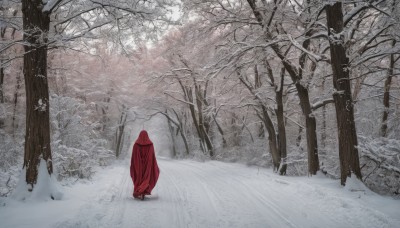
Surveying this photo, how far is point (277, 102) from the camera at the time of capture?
1451 cm

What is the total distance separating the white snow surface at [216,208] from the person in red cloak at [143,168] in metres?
0.37

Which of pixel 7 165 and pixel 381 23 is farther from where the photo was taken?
pixel 7 165

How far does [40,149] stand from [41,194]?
1.07 meters

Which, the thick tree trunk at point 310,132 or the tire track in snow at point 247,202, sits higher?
the thick tree trunk at point 310,132

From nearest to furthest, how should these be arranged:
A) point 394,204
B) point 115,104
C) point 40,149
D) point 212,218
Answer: point 212,218 → point 394,204 → point 40,149 → point 115,104

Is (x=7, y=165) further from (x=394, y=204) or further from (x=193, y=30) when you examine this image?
(x=394, y=204)

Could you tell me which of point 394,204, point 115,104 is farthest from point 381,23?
point 115,104

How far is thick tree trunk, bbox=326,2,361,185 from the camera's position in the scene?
8586mm

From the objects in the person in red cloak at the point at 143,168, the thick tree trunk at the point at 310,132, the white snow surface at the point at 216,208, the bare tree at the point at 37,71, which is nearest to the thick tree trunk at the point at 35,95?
the bare tree at the point at 37,71

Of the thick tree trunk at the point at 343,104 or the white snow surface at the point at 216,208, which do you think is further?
the thick tree trunk at the point at 343,104

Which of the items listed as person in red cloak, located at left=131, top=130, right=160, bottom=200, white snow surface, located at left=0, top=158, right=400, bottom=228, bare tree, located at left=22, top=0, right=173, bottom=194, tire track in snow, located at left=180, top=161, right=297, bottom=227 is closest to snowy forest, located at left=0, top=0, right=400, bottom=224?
bare tree, located at left=22, top=0, right=173, bottom=194

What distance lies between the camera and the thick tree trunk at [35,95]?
741 cm

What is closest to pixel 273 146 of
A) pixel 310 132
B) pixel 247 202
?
pixel 310 132

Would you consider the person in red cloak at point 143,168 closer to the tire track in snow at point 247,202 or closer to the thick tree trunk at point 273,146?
the tire track in snow at point 247,202
